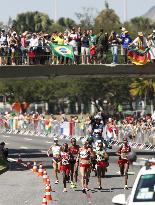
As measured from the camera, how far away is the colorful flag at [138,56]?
4475 centimetres

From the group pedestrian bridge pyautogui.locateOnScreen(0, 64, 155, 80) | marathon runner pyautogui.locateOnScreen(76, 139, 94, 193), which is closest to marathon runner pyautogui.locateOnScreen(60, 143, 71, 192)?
marathon runner pyautogui.locateOnScreen(76, 139, 94, 193)

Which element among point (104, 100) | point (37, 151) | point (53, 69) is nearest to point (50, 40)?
point (53, 69)

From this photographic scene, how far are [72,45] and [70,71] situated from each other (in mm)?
1265

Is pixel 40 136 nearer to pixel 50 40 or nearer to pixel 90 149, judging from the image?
pixel 50 40

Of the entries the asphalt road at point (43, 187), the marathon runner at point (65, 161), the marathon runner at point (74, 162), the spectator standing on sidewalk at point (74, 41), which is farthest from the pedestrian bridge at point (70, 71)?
the marathon runner at point (65, 161)

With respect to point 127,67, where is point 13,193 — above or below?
below

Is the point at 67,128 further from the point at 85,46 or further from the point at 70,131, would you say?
the point at 85,46

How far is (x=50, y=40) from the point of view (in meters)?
44.8

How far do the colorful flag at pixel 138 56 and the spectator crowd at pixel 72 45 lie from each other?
19 cm

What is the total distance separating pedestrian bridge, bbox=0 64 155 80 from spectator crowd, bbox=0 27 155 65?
345 mm

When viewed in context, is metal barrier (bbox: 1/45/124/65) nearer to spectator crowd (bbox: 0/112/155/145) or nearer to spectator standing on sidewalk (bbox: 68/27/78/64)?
spectator standing on sidewalk (bbox: 68/27/78/64)

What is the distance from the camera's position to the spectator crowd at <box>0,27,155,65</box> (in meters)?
43.0

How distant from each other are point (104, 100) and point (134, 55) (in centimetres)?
6325

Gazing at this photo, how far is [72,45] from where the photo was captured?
44.3 metres
